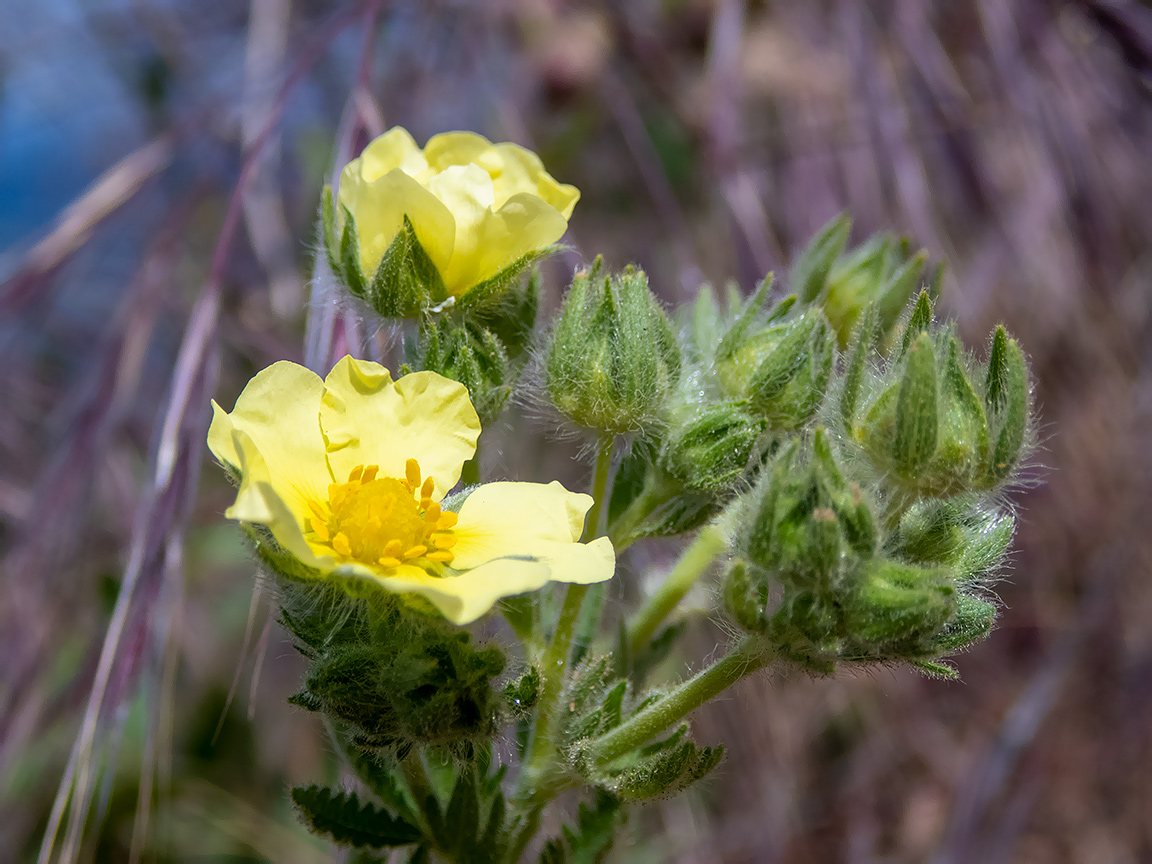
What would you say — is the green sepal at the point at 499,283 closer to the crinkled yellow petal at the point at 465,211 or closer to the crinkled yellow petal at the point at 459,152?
the crinkled yellow petal at the point at 465,211

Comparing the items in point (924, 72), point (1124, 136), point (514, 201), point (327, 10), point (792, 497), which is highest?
point (327, 10)

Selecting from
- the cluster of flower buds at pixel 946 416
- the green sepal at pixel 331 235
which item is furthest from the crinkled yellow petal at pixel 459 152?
the cluster of flower buds at pixel 946 416

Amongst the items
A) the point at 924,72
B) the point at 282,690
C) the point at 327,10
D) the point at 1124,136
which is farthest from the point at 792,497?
the point at 327,10

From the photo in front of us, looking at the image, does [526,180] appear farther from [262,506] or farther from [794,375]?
[262,506]

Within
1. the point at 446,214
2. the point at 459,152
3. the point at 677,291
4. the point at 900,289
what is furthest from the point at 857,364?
the point at 677,291

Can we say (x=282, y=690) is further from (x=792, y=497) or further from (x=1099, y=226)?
(x=1099, y=226)
